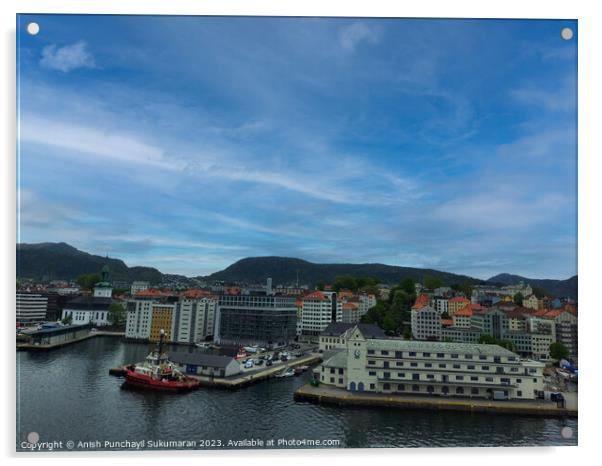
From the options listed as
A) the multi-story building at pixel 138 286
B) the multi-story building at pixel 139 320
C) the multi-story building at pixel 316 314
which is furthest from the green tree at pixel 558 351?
the multi-story building at pixel 138 286

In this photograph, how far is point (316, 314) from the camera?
21531 mm

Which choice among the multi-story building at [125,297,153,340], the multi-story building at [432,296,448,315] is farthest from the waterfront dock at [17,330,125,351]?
the multi-story building at [432,296,448,315]

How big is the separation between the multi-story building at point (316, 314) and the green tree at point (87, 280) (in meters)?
12.5

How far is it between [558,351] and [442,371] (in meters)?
3.05

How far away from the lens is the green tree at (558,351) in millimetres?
9061

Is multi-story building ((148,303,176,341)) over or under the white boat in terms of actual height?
over

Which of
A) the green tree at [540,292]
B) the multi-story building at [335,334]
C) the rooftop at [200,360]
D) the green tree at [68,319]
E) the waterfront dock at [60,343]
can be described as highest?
the green tree at [540,292]

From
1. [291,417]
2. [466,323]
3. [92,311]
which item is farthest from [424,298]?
[92,311]

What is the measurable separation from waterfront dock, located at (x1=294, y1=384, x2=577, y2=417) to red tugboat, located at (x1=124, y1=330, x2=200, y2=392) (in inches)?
138

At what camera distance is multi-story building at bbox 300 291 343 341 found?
21.4 metres

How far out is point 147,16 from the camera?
5285 mm

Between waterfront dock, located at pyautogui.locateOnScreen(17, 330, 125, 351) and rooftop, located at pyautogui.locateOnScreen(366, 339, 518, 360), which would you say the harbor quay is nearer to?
waterfront dock, located at pyautogui.locateOnScreen(17, 330, 125, 351)

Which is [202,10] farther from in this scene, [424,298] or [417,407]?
[424,298]

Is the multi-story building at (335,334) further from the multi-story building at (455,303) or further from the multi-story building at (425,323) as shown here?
the multi-story building at (455,303)
